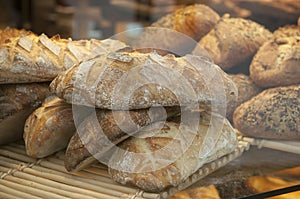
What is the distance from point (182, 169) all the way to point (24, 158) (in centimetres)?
29

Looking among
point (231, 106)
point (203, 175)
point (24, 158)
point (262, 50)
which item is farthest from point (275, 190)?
point (262, 50)

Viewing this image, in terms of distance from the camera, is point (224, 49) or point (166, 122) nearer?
point (166, 122)

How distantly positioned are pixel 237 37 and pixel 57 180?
692mm

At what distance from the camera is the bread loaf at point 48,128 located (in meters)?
0.84

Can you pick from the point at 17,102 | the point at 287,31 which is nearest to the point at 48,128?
the point at 17,102

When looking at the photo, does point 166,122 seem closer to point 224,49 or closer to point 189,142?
point 189,142

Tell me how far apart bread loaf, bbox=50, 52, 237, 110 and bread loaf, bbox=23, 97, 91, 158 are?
52 mm

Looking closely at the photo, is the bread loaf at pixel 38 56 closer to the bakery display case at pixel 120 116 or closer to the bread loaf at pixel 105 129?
the bakery display case at pixel 120 116

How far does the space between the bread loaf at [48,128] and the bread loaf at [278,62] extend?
22.3 inches

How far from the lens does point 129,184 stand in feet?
2.57

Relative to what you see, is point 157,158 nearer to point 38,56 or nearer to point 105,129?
point 105,129

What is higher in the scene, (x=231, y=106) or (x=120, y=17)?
(x=120, y=17)

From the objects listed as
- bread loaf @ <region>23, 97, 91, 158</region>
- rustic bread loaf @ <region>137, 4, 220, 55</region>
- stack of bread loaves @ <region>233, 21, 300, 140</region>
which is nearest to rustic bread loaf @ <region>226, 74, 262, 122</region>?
stack of bread loaves @ <region>233, 21, 300, 140</region>

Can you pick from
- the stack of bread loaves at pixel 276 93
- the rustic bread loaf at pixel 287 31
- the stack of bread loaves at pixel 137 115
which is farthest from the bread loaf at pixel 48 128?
the rustic bread loaf at pixel 287 31
